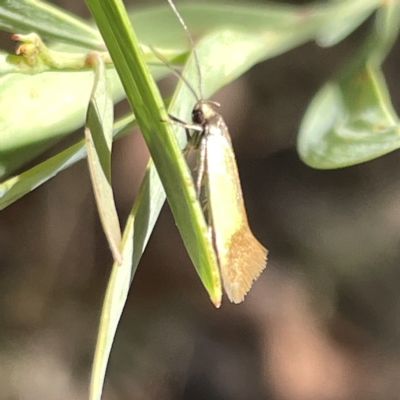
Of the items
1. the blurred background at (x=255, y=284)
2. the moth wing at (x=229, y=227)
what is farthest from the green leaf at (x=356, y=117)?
the blurred background at (x=255, y=284)

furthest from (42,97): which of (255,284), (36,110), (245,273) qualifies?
(255,284)

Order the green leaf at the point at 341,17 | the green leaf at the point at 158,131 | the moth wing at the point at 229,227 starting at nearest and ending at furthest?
1. the green leaf at the point at 158,131
2. the moth wing at the point at 229,227
3. the green leaf at the point at 341,17

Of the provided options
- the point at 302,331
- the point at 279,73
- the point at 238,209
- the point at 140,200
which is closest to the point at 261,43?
the point at 238,209

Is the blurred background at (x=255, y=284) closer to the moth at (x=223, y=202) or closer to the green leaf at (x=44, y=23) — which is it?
the moth at (x=223, y=202)

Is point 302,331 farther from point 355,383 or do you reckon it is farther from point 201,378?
point 201,378

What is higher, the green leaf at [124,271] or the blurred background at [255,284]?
the green leaf at [124,271]

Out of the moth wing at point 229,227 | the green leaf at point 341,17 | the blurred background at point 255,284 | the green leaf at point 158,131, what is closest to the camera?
the green leaf at point 158,131

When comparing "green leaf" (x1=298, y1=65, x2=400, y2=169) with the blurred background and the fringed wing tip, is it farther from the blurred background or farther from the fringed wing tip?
the blurred background

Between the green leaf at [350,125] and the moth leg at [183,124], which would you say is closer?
the moth leg at [183,124]
